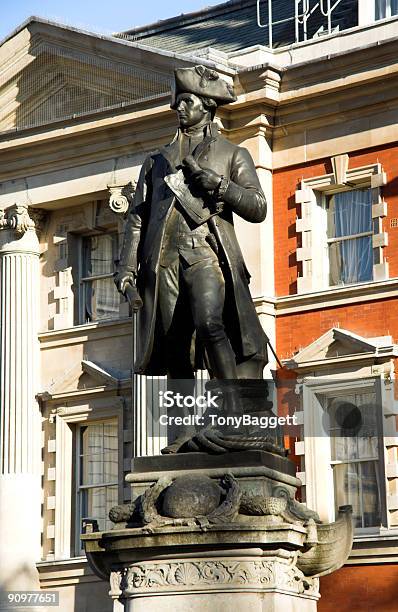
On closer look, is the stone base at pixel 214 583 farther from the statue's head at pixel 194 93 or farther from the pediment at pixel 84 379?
the pediment at pixel 84 379

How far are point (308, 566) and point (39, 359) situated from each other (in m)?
19.6

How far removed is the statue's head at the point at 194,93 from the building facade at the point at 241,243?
43.5 ft

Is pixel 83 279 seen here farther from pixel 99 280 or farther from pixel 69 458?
pixel 69 458

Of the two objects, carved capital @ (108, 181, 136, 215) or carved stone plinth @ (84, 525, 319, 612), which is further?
carved capital @ (108, 181, 136, 215)

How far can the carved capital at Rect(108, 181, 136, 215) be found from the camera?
28734mm

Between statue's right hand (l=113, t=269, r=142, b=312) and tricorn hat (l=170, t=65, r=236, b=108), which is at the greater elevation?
tricorn hat (l=170, t=65, r=236, b=108)

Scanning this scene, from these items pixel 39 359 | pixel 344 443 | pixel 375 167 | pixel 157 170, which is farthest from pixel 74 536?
pixel 157 170

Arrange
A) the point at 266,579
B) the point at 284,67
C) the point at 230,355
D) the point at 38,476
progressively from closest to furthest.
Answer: the point at 266,579 < the point at 230,355 < the point at 284,67 < the point at 38,476

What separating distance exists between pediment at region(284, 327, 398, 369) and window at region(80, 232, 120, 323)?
4.05 m

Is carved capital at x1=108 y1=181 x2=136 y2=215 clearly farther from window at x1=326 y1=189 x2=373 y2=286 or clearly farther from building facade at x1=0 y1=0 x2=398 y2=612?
window at x1=326 y1=189 x2=373 y2=286

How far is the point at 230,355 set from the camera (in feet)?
37.4

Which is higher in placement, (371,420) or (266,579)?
(371,420)

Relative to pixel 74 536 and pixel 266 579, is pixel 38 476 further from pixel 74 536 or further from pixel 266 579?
pixel 266 579

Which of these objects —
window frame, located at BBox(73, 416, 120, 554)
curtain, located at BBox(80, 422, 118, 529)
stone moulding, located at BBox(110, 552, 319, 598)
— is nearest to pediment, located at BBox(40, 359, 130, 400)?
window frame, located at BBox(73, 416, 120, 554)
